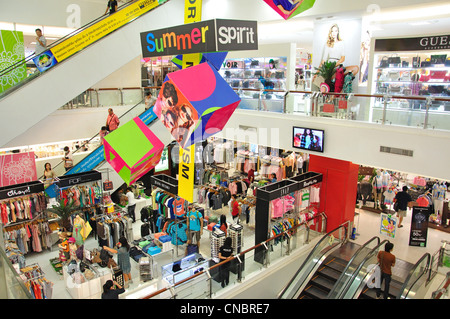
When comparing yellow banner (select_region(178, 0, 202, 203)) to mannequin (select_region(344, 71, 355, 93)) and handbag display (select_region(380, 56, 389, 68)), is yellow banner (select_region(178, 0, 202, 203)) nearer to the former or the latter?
mannequin (select_region(344, 71, 355, 93))

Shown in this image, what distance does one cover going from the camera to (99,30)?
10.6 metres

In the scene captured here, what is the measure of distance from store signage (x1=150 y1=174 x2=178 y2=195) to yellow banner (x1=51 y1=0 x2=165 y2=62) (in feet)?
14.4

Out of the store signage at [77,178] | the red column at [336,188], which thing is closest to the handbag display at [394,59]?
the red column at [336,188]

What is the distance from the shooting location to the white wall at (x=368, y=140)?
7402 mm

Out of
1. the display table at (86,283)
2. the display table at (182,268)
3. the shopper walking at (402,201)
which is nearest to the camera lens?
the display table at (182,268)

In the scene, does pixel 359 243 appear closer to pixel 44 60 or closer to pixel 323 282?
pixel 323 282

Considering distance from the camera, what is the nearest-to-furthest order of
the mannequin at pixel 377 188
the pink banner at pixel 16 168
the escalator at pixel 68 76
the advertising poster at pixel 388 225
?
the escalator at pixel 68 76
the advertising poster at pixel 388 225
the pink banner at pixel 16 168
the mannequin at pixel 377 188

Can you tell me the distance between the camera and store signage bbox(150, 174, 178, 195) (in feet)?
32.3

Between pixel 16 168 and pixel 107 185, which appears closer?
pixel 16 168

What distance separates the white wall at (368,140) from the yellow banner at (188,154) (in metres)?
5.01

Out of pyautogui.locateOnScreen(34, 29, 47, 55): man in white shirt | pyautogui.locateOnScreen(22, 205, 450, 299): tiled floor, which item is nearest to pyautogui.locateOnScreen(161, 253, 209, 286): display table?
pyautogui.locateOnScreen(22, 205, 450, 299): tiled floor

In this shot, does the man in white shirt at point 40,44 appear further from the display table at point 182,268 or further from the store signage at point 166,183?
the display table at point 182,268

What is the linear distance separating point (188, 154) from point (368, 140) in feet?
16.7

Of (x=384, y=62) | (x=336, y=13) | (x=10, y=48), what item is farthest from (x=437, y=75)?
(x=10, y=48)
